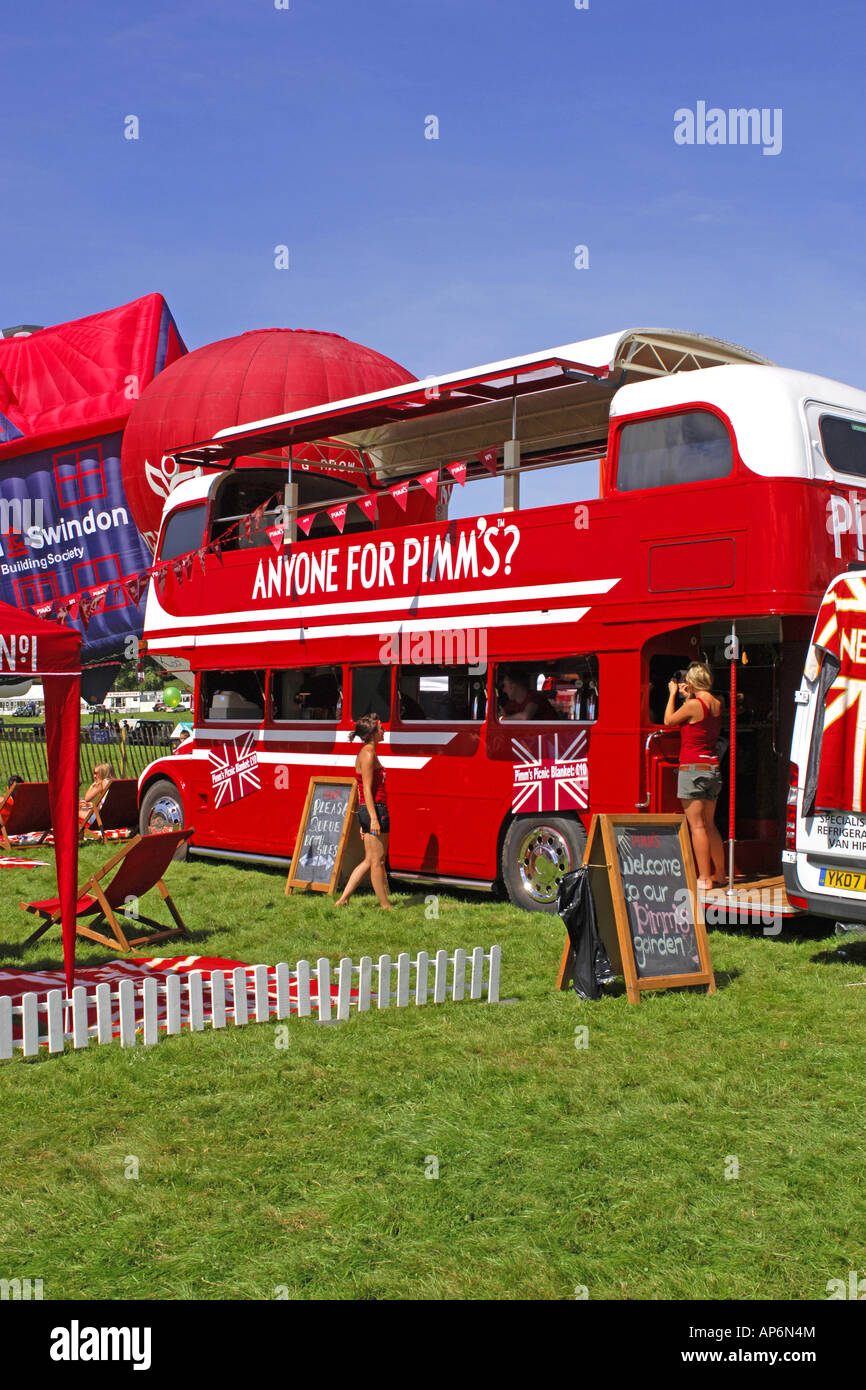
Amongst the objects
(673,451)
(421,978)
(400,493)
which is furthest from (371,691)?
(421,978)

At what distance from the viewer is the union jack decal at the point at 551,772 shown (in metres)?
11.1

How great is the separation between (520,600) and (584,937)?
4143mm

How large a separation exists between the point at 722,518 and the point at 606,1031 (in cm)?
431

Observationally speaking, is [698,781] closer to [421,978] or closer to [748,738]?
[748,738]

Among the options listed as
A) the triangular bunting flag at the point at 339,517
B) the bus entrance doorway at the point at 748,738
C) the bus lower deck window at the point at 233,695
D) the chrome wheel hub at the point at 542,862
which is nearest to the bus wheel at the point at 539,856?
the chrome wheel hub at the point at 542,862

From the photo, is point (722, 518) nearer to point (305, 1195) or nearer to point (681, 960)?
point (681, 960)

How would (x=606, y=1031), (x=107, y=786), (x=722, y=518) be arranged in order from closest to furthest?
1. (x=606, y=1031)
2. (x=722, y=518)
3. (x=107, y=786)

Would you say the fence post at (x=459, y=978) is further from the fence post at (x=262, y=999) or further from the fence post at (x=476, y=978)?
the fence post at (x=262, y=999)

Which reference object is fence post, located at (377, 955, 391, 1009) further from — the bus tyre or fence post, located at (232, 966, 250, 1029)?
the bus tyre

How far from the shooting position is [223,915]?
1147cm

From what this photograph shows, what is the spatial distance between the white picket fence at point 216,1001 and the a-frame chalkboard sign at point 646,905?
2.67 ft

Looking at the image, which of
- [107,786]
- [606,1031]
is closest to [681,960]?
[606,1031]

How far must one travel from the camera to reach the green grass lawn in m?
4.23

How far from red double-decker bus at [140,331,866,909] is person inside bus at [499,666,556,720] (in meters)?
0.03
